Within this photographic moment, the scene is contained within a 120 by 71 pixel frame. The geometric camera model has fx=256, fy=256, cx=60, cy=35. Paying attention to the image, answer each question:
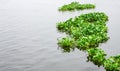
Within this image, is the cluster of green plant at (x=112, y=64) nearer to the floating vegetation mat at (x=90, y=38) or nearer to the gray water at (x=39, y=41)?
the floating vegetation mat at (x=90, y=38)

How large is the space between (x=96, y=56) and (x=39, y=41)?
8.42m

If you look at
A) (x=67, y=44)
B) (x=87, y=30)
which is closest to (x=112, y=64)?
(x=67, y=44)

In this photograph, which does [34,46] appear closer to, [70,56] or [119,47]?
[70,56]

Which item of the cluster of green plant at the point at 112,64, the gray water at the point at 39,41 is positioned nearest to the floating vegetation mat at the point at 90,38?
the cluster of green plant at the point at 112,64

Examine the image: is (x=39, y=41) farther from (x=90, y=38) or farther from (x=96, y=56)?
(x=96, y=56)

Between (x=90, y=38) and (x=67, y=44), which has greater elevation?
(x=90, y=38)

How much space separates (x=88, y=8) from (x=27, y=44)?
1853 centimetres

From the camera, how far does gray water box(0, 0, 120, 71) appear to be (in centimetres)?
2105

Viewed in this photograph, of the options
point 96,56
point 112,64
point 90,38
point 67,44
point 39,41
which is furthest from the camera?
point 39,41

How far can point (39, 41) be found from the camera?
27.3 meters

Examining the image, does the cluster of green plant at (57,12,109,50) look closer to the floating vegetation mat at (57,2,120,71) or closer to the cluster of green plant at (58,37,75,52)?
the floating vegetation mat at (57,2,120,71)

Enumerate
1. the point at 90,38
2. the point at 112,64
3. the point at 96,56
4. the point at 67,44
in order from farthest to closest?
the point at 90,38 < the point at 67,44 < the point at 96,56 < the point at 112,64

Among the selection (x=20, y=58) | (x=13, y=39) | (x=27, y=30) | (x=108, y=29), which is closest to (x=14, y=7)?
(x=27, y=30)

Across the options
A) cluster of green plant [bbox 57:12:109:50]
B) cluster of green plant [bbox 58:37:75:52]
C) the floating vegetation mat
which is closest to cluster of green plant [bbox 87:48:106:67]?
the floating vegetation mat
